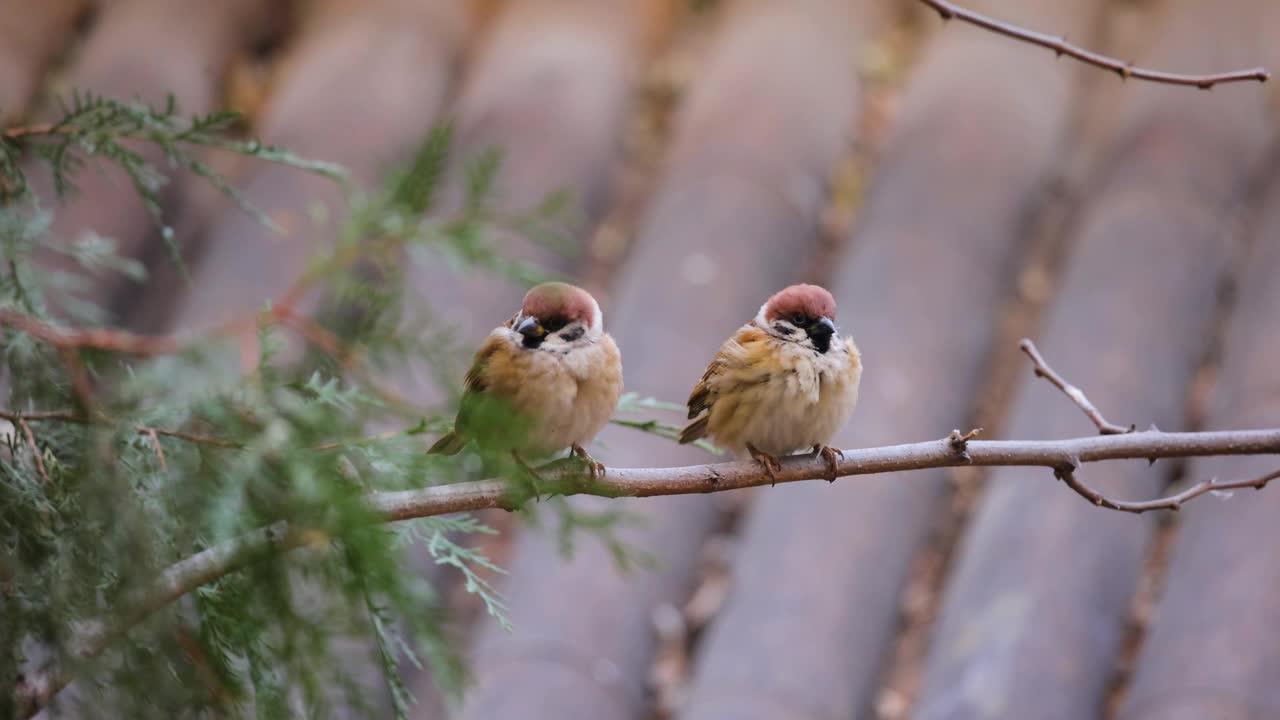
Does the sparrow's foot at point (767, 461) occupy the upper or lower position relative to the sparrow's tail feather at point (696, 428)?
upper

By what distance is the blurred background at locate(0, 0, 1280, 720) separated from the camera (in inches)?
175

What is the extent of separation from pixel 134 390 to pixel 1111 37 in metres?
5.94

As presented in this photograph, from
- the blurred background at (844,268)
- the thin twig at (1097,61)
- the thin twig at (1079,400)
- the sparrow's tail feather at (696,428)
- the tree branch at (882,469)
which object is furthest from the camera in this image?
the blurred background at (844,268)

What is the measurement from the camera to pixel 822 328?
2.89 meters

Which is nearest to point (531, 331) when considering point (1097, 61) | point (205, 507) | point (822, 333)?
point (822, 333)

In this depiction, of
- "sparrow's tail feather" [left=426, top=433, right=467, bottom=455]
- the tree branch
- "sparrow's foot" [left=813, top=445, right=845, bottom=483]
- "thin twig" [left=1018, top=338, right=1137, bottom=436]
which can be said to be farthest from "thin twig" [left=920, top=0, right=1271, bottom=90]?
"sparrow's tail feather" [left=426, top=433, right=467, bottom=455]

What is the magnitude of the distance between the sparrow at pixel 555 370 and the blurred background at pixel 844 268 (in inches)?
62.3

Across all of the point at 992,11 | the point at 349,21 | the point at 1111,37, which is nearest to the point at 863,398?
the point at 992,11

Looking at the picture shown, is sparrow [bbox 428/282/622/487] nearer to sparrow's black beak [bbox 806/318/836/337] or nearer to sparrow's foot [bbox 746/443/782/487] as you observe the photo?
sparrow's foot [bbox 746/443/782/487]

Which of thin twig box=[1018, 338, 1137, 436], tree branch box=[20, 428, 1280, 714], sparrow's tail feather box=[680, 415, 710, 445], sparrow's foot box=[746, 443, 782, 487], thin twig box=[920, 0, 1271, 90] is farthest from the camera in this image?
sparrow's tail feather box=[680, 415, 710, 445]

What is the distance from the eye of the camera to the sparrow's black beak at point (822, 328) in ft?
9.47

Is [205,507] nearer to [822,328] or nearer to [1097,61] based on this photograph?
[822,328]

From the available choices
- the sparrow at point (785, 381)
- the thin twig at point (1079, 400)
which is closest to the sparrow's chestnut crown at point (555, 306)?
the sparrow at point (785, 381)

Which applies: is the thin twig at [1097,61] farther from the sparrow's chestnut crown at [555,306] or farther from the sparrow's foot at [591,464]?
the sparrow's foot at [591,464]
